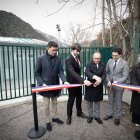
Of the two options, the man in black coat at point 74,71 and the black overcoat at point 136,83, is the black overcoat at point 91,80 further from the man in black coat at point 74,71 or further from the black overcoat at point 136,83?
the black overcoat at point 136,83

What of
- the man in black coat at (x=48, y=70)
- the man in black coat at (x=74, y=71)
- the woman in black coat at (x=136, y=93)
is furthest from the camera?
the man in black coat at (x=74, y=71)

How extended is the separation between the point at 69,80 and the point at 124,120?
1.83 metres

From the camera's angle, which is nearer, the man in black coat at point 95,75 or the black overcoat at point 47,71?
the black overcoat at point 47,71

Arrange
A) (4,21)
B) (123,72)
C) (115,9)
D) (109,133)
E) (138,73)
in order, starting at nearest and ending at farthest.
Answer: (138,73) < (109,133) < (123,72) < (115,9) < (4,21)

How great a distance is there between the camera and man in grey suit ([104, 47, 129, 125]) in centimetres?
393

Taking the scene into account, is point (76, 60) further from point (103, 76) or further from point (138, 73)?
point (138, 73)

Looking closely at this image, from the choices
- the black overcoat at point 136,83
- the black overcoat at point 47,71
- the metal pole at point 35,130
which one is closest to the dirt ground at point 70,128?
the metal pole at point 35,130

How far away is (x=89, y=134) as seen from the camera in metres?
3.67

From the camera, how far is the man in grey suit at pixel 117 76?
3.93m

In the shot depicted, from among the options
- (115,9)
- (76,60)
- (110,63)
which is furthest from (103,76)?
(115,9)

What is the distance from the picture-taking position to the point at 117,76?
4035 mm

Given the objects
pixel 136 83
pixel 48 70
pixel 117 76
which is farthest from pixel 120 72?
pixel 48 70

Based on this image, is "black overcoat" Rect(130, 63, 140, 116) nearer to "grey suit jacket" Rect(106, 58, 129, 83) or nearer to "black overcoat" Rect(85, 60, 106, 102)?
"grey suit jacket" Rect(106, 58, 129, 83)

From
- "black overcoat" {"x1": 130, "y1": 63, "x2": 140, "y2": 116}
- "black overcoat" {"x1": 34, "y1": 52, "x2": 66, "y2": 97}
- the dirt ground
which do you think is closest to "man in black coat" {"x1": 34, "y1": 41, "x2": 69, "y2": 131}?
"black overcoat" {"x1": 34, "y1": 52, "x2": 66, "y2": 97}
